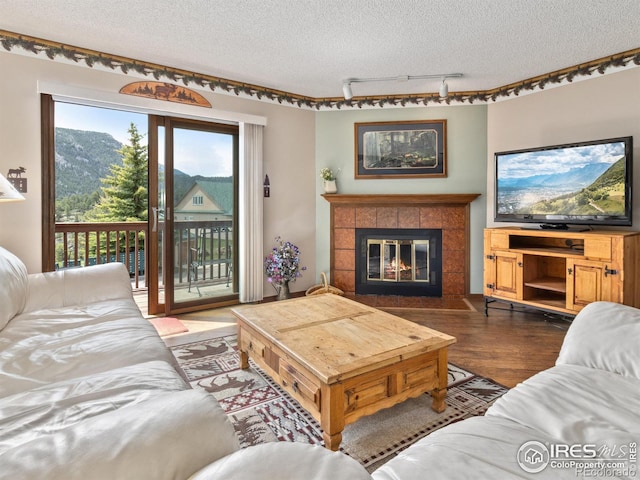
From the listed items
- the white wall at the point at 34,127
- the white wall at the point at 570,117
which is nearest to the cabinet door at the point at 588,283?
the white wall at the point at 570,117

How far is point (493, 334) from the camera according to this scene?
3072 mm

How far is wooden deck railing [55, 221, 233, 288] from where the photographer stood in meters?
3.84

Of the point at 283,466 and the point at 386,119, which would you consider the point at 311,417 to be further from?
the point at 386,119

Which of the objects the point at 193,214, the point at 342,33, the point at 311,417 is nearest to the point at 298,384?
the point at 311,417

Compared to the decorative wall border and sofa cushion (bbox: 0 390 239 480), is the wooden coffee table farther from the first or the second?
the decorative wall border

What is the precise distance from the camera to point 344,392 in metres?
1.51

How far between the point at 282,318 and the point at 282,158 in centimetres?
257

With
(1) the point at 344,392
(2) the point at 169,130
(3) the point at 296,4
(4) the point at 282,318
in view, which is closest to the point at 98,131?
(2) the point at 169,130

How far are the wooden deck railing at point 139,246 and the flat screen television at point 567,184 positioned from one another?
3.03 metres

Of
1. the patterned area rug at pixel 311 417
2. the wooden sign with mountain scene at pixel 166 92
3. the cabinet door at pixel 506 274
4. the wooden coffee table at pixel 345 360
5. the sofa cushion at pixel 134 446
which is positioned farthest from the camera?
the cabinet door at pixel 506 274

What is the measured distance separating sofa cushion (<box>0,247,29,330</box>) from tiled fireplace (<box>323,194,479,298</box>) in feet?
9.96

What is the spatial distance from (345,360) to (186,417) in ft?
3.17

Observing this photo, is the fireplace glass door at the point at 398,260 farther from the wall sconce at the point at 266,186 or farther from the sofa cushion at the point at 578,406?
the sofa cushion at the point at 578,406

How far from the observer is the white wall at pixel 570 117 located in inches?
125
